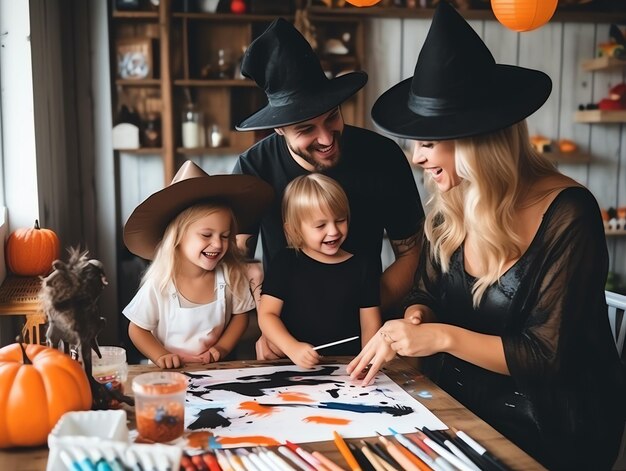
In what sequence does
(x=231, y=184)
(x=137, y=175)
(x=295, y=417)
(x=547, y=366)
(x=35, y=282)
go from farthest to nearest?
1. (x=137, y=175)
2. (x=35, y=282)
3. (x=231, y=184)
4. (x=547, y=366)
5. (x=295, y=417)

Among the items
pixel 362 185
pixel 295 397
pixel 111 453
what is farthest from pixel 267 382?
pixel 362 185

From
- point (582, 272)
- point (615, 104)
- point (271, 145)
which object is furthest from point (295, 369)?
point (615, 104)

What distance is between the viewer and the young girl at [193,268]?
2.18m

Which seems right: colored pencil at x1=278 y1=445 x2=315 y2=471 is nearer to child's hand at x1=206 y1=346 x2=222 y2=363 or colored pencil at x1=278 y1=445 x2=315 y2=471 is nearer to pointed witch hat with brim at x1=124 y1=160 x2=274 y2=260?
child's hand at x1=206 y1=346 x2=222 y2=363

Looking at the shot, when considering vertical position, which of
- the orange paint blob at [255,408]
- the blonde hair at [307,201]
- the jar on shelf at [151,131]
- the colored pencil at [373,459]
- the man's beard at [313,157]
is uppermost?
the jar on shelf at [151,131]

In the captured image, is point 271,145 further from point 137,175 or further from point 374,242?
point 137,175

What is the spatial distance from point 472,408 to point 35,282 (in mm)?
2006

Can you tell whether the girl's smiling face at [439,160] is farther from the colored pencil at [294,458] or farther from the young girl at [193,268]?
the colored pencil at [294,458]

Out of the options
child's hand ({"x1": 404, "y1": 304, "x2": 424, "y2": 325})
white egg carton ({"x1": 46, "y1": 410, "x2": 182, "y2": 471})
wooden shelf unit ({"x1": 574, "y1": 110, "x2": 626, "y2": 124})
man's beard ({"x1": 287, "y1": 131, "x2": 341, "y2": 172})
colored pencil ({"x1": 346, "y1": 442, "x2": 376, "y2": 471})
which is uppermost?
wooden shelf unit ({"x1": 574, "y1": 110, "x2": 626, "y2": 124})

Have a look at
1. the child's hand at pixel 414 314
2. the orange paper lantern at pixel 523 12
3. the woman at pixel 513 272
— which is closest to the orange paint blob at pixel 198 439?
the woman at pixel 513 272

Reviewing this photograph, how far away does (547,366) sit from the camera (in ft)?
5.56

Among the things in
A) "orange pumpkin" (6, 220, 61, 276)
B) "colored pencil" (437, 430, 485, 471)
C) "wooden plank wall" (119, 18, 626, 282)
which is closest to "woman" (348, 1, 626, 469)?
"colored pencil" (437, 430, 485, 471)

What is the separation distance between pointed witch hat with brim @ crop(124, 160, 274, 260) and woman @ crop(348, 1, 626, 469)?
517mm

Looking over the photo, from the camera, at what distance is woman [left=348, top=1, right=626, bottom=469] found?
1713 millimetres
